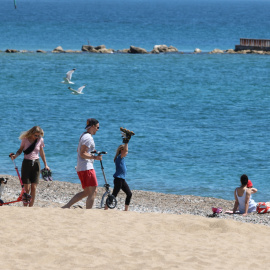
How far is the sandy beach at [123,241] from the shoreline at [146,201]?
7.73ft

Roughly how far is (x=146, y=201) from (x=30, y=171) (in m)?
5.16

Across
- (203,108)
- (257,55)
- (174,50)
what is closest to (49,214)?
(203,108)

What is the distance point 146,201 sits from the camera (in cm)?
1530

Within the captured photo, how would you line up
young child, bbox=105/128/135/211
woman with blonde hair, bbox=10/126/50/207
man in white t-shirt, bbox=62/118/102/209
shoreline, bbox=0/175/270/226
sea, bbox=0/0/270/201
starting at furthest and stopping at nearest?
1. sea, bbox=0/0/270/201
2. shoreline, bbox=0/175/270/226
3. young child, bbox=105/128/135/211
4. woman with blonde hair, bbox=10/126/50/207
5. man in white t-shirt, bbox=62/118/102/209

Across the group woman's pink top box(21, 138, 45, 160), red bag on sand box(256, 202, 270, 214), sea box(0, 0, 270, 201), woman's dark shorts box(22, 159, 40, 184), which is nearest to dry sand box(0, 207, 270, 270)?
woman's dark shorts box(22, 159, 40, 184)

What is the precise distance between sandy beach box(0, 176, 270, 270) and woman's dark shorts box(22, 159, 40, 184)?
492mm

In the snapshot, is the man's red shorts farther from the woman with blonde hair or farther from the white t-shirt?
the woman with blonde hair

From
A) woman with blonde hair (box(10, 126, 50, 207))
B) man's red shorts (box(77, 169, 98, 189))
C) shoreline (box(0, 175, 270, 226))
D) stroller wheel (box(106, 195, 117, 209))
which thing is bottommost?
shoreline (box(0, 175, 270, 226))

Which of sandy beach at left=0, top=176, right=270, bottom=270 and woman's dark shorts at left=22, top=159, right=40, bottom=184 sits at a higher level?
woman's dark shorts at left=22, top=159, right=40, bottom=184

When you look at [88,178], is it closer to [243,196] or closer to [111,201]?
[111,201]

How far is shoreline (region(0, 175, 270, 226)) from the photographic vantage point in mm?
13141

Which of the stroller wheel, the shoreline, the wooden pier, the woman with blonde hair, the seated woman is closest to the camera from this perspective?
the woman with blonde hair

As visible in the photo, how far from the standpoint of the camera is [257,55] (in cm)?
6850

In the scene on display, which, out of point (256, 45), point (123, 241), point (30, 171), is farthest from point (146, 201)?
point (256, 45)
